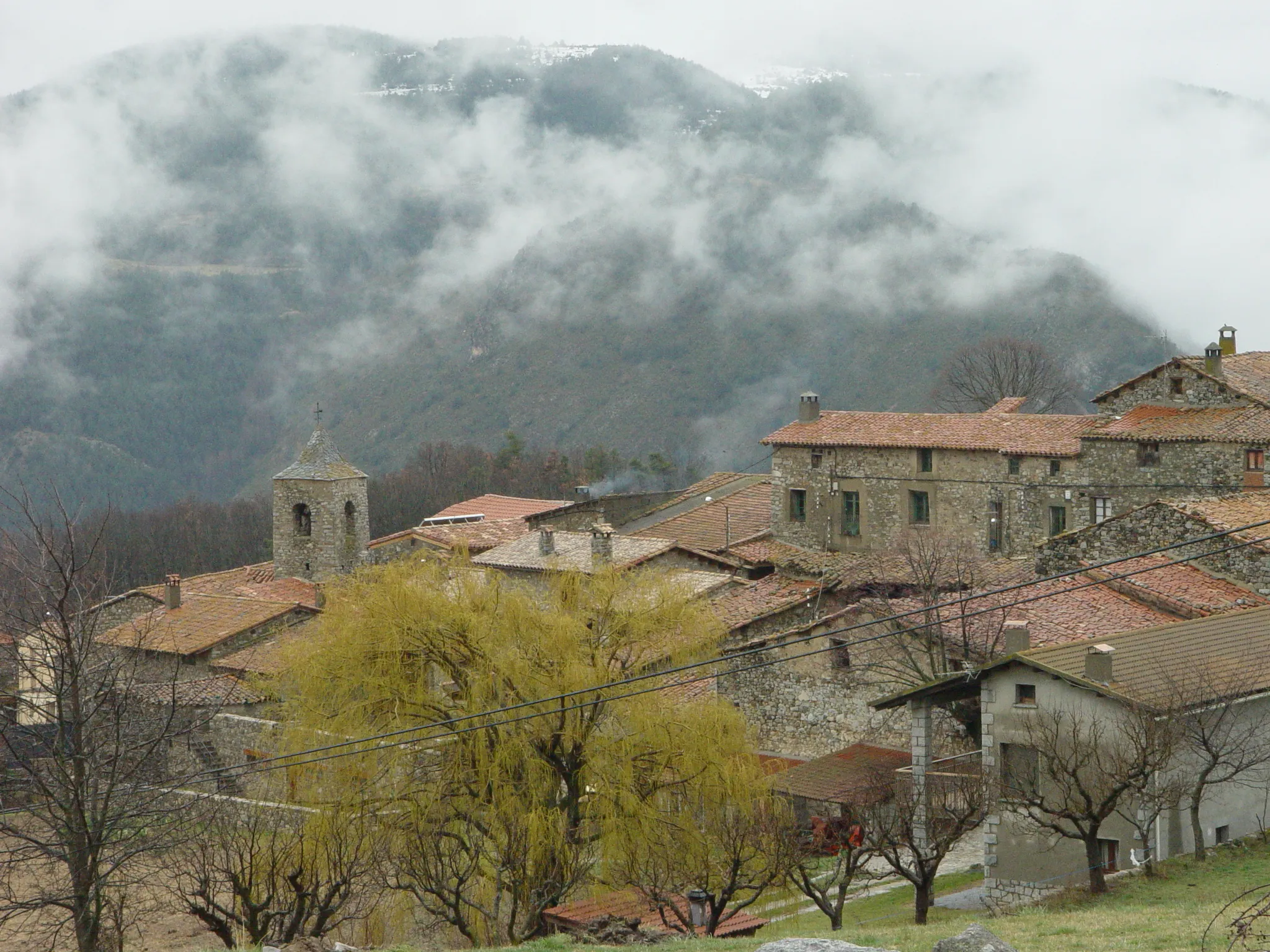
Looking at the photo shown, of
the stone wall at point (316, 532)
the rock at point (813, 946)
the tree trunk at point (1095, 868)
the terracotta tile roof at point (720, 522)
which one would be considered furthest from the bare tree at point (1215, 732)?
the stone wall at point (316, 532)

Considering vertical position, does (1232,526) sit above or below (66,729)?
above

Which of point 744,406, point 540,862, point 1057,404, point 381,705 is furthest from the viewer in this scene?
point 744,406

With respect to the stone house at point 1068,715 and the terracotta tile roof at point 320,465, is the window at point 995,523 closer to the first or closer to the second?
the terracotta tile roof at point 320,465

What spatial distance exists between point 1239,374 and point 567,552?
56.2 ft

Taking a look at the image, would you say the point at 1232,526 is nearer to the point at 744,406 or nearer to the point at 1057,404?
the point at 1057,404

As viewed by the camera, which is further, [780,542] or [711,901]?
[780,542]

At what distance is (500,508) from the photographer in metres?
67.1

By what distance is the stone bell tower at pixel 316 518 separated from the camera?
5247 centimetres

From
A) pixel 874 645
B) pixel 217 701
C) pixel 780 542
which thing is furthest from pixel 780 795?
pixel 780 542

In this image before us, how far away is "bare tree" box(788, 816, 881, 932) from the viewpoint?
20.5m

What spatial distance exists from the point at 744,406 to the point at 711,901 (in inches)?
4198

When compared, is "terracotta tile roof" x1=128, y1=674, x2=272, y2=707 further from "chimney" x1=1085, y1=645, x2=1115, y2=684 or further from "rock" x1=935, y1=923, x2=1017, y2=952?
"rock" x1=935, y1=923, x2=1017, y2=952

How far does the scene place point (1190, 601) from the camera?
1173 inches

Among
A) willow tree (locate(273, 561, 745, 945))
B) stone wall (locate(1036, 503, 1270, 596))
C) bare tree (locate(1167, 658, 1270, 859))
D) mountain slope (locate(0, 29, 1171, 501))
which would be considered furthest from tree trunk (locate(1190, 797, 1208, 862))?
mountain slope (locate(0, 29, 1171, 501))
